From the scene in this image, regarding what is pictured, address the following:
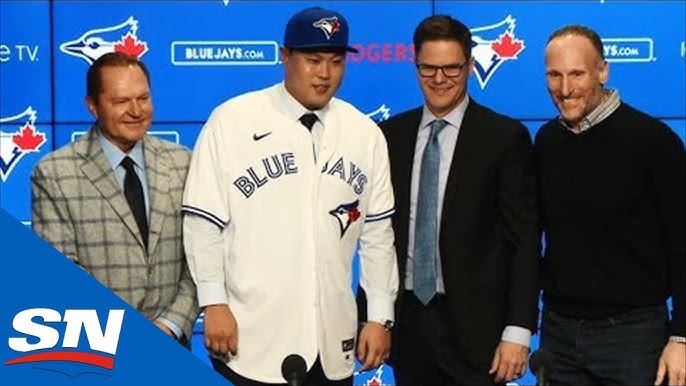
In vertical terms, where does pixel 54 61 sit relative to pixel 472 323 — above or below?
above

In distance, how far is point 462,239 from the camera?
343 centimetres

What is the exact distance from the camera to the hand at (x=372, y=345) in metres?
3.38

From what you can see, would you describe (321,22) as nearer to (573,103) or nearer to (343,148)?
(343,148)

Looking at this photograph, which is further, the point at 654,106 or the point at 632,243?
the point at 654,106

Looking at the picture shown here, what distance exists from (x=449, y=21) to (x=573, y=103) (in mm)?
368

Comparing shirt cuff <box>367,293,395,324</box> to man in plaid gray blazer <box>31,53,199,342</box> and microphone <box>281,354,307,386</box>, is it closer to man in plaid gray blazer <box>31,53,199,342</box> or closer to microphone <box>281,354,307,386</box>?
man in plaid gray blazer <box>31,53,199,342</box>

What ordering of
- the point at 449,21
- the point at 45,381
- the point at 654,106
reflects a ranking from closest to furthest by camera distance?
the point at 45,381 → the point at 449,21 → the point at 654,106

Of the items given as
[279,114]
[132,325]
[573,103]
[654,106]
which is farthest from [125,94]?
[654,106]

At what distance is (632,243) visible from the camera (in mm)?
3404

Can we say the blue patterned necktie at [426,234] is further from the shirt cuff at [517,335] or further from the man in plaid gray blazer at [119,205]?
the man in plaid gray blazer at [119,205]

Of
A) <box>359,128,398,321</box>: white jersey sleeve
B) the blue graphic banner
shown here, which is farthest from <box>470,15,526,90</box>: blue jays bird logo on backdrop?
the blue graphic banner

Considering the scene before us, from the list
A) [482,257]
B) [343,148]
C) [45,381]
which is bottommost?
[45,381]

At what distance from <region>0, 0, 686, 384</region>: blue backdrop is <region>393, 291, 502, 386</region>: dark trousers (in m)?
1.43

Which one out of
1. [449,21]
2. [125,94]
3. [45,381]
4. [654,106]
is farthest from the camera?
[654,106]
